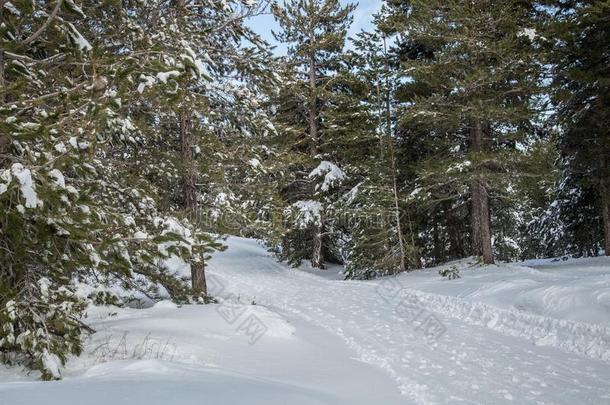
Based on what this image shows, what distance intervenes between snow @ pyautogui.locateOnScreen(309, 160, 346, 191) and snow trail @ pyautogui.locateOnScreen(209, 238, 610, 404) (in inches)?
326

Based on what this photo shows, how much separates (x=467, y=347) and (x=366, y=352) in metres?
1.82

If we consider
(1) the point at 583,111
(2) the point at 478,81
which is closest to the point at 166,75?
(2) the point at 478,81

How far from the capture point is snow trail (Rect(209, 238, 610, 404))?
5.89 meters

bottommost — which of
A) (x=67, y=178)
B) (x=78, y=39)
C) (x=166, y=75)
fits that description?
(x=67, y=178)

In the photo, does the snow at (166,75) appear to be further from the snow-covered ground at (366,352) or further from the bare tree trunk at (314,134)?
the bare tree trunk at (314,134)

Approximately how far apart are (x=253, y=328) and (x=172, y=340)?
2085 millimetres

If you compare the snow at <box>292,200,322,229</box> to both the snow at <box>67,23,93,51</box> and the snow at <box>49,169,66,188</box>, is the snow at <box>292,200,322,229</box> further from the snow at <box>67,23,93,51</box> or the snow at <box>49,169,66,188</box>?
the snow at <box>49,169,66,188</box>

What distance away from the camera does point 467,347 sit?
8.12 metres

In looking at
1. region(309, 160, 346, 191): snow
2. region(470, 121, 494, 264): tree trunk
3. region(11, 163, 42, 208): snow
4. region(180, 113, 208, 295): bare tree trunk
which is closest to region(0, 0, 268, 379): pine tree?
region(11, 163, 42, 208): snow

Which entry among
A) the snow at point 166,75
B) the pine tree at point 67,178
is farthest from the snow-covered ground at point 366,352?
the snow at point 166,75

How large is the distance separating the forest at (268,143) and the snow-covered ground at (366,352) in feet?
2.69

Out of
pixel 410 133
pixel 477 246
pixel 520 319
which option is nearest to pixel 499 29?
pixel 410 133

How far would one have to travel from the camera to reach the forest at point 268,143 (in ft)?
17.2

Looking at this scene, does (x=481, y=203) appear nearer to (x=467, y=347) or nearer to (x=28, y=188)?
(x=467, y=347)
